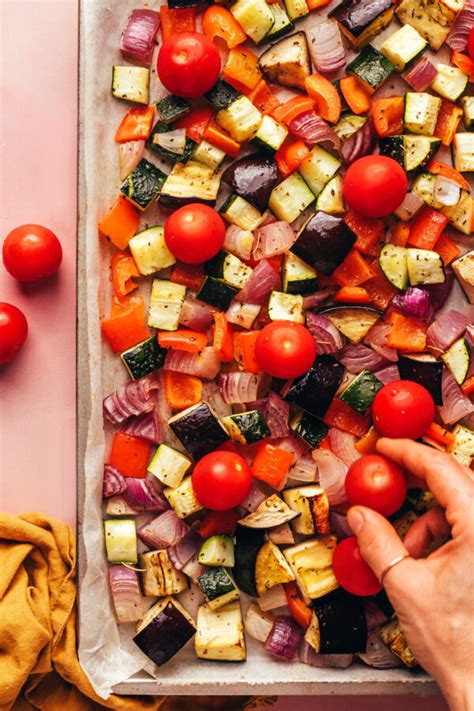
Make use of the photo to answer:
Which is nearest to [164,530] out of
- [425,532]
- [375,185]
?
[425,532]

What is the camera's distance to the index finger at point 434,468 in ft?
8.07

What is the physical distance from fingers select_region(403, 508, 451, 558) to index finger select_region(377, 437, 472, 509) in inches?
6.2

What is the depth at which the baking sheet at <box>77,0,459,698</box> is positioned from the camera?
2818 mm

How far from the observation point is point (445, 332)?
2879 millimetres

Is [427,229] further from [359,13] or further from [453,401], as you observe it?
[359,13]

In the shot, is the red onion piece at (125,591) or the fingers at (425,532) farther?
the red onion piece at (125,591)

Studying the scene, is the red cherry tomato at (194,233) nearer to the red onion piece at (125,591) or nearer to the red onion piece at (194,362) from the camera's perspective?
Answer: the red onion piece at (194,362)

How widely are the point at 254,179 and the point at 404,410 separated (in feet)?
2.99

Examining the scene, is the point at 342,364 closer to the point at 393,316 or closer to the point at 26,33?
the point at 393,316

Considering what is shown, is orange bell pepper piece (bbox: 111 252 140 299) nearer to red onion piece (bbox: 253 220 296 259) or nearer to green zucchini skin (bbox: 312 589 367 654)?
red onion piece (bbox: 253 220 296 259)

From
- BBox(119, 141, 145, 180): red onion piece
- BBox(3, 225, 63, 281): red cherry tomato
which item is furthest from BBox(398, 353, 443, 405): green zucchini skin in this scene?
BBox(3, 225, 63, 281): red cherry tomato

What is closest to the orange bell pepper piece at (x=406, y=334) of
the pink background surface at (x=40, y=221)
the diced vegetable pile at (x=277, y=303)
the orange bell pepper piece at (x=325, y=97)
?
the diced vegetable pile at (x=277, y=303)

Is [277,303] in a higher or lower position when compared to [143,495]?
higher

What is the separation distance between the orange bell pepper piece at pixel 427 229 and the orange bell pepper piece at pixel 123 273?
96cm
